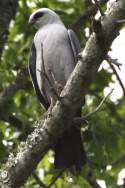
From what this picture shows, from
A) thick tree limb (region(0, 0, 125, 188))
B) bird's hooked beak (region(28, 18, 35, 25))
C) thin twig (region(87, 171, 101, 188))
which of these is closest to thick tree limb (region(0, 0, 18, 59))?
bird's hooked beak (region(28, 18, 35, 25))

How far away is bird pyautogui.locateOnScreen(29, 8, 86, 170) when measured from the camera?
547 centimetres

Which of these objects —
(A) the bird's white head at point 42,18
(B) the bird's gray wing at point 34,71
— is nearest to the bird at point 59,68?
(B) the bird's gray wing at point 34,71

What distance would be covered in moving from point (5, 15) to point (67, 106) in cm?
297

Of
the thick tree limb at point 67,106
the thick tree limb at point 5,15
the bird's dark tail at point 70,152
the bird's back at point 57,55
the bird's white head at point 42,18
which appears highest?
the bird's white head at point 42,18

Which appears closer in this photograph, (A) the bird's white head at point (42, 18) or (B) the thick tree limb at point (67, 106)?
(B) the thick tree limb at point (67, 106)

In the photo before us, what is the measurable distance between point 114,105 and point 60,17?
152 centimetres

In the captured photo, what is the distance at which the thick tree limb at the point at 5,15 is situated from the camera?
6.74m

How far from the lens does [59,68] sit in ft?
20.0

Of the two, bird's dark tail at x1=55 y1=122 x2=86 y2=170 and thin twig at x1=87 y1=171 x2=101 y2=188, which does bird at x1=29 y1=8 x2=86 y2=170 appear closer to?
bird's dark tail at x1=55 y1=122 x2=86 y2=170

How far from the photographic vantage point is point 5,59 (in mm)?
7828

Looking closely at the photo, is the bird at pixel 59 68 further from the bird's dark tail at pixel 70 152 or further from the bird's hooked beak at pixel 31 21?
the bird's hooked beak at pixel 31 21

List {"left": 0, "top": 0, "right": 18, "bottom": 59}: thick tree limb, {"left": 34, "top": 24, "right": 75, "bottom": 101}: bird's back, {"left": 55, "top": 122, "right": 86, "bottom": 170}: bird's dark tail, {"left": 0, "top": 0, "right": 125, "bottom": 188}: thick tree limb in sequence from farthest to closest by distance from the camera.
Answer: {"left": 0, "top": 0, "right": 18, "bottom": 59}: thick tree limb < {"left": 34, "top": 24, "right": 75, "bottom": 101}: bird's back < {"left": 55, "top": 122, "right": 86, "bottom": 170}: bird's dark tail < {"left": 0, "top": 0, "right": 125, "bottom": 188}: thick tree limb

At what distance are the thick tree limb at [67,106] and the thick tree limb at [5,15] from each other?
2597mm

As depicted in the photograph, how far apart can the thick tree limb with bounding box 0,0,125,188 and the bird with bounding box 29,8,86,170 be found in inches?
41.6
